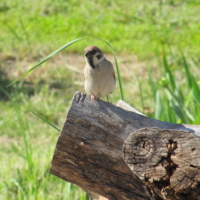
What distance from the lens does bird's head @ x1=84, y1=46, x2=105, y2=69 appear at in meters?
3.14

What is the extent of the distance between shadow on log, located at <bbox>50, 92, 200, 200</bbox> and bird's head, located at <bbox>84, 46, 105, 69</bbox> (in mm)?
762

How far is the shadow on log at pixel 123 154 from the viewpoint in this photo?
2.19 meters

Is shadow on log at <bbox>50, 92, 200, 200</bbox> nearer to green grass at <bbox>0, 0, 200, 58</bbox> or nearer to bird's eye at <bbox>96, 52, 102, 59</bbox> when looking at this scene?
bird's eye at <bbox>96, 52, 102, 59</bbox>

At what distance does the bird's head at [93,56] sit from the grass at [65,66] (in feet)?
1.79

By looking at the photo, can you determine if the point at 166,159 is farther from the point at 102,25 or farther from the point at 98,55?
the point at 102,25

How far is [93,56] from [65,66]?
349cm

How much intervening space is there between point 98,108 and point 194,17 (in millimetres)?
6134

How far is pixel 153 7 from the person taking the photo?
8453 mm

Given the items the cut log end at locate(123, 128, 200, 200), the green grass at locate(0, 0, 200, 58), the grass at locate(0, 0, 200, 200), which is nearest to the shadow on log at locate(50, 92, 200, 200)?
the cut log end at locate(123, 128, 200, 200)

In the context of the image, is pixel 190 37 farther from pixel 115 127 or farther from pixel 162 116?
pixel 115 127

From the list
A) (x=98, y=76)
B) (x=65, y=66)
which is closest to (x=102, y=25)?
(x=65, y=66)

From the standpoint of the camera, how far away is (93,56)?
319 centimetres

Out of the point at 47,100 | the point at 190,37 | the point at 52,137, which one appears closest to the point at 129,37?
the point at 190,37

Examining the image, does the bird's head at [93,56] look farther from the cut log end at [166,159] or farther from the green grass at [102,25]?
the green grass at [102,25]
